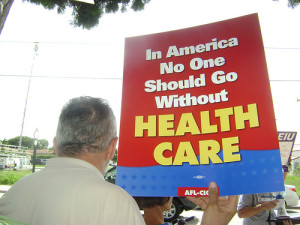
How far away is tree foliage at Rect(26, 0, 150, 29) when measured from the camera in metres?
2.73

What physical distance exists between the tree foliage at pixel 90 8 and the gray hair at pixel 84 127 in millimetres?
2047

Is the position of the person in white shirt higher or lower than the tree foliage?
lower

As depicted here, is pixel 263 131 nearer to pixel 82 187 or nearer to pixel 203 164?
pixel 203 164

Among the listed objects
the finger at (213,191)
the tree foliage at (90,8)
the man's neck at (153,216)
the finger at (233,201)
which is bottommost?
the man's neck at (153,216)

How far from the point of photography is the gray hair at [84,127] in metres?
0.94

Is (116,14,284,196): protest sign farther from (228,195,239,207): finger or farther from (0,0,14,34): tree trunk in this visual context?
(0,0,14,34): tree trunk

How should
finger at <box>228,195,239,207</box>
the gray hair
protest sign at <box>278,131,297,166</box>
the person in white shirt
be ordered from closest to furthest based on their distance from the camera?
the person in white shirt
the gray hair
finger at <box>228,195,239,207</box>
protest sign at <box>278,131,297,166</box>

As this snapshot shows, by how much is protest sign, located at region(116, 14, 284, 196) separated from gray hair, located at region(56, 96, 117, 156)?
0.21m

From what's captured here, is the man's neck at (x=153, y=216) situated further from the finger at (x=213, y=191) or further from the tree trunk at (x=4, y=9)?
the tree trunk at (x=4, y=9)

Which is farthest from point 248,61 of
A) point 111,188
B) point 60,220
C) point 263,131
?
point 60,220

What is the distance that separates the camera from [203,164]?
1.03m

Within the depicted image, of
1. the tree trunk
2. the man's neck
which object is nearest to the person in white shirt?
the man's neck

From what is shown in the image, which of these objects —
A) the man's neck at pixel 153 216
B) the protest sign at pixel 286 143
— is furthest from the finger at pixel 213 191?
the protest sign at pixel 286 143

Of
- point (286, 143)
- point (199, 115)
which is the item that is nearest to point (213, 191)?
point (199, 115)
